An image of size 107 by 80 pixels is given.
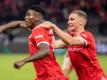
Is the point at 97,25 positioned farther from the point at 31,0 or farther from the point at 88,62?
the point at 88,62

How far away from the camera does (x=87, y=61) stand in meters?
9.14

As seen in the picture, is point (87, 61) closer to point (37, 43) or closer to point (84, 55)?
point (84, 55)

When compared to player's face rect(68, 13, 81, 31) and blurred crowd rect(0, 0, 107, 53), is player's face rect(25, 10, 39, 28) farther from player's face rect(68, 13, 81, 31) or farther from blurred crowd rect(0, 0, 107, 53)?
blurred crowd rect(0, 0, 107, 53)

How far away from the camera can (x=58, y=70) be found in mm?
8352

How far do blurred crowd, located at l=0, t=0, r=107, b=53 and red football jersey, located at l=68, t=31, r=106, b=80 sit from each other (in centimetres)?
1595

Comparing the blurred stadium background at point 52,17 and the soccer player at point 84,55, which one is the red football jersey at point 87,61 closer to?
the soccer player at point 84,55

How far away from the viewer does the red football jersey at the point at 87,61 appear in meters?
9.09

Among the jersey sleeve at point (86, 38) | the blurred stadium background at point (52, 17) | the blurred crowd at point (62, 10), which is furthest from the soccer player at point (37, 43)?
the blurred crowd at point (62, 10)

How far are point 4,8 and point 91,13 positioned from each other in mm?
4122

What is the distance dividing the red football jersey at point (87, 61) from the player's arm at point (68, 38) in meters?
0.18

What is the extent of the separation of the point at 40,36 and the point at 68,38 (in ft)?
2.31

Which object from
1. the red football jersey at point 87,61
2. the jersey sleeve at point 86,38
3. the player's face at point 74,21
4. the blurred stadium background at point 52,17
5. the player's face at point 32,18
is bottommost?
the blurred stadium background at point 52,17

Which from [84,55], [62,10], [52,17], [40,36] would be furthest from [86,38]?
[62,10]

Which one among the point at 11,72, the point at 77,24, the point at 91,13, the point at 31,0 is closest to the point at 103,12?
the point at 91,13
